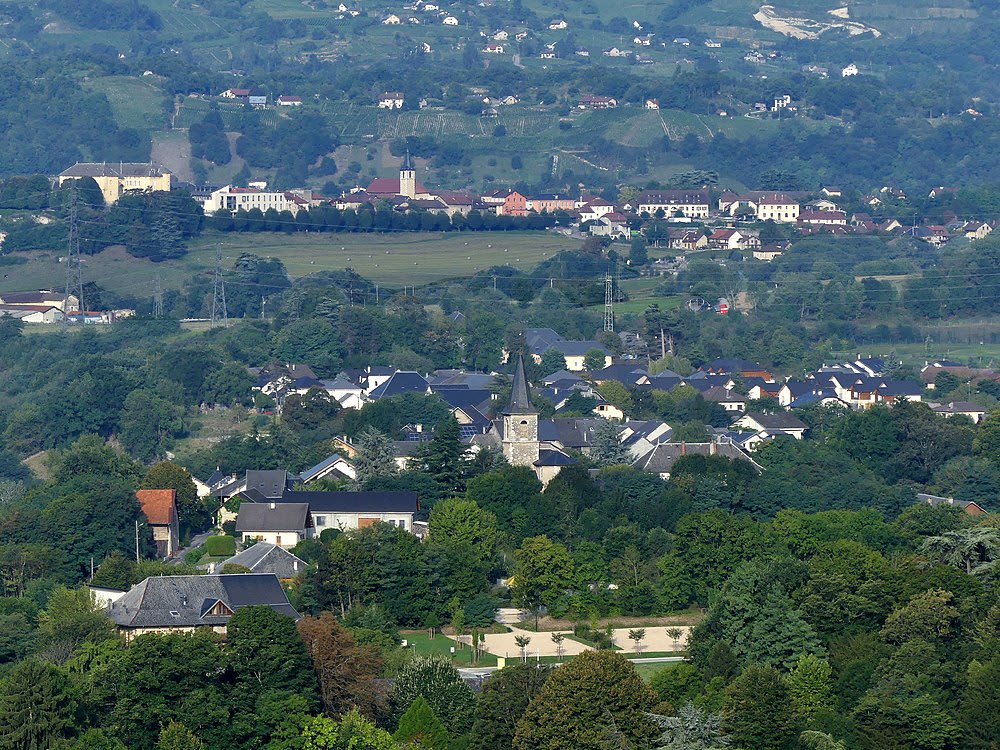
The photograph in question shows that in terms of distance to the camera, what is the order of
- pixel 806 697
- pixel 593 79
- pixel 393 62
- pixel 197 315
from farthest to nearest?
pixel 393 62 < pixel 593 79 < pixel 197 315 < pixel 806 697

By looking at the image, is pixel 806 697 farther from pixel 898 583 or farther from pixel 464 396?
pixel 464 396

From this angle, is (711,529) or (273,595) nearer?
(273,595)

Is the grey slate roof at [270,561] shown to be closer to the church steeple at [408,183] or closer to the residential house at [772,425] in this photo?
the residential house at [772,425]

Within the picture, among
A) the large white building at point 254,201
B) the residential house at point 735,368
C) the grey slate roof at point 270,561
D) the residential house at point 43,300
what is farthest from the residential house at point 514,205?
the grey slate roof at point 270,561

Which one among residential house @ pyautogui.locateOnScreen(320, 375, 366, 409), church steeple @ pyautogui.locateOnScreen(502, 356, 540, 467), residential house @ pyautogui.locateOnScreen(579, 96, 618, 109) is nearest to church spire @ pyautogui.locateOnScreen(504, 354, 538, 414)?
church steeple @ pyautogui.locateOnScreen(502, 356, 540, 467)

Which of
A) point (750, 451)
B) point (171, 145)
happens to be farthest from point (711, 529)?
point (171, 145)

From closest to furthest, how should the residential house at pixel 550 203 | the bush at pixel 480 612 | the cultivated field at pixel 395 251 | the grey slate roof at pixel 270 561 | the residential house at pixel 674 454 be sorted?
1. the bush at pixel 480 612
2. the grey slate roof at pixel 270 561
3. the residential house at pixel 674 454
4. the cultivated field at pixel 395 251
5. the residential house at pixel 550 203

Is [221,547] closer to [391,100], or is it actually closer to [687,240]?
[687,240]
